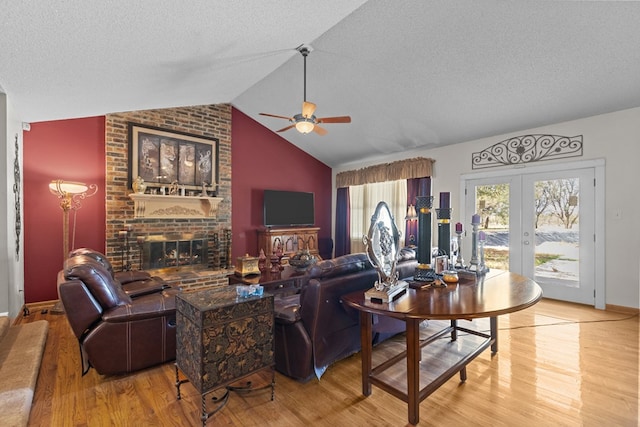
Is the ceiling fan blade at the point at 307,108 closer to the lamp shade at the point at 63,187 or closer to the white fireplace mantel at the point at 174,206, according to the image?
the white fireplace mantel at the point at 174,206

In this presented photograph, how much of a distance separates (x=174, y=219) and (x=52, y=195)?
157 centimetres

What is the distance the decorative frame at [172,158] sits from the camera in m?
4.72

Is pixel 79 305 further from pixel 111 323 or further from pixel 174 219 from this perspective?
pixel 174 219

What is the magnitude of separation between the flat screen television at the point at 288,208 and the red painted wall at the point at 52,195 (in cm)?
277

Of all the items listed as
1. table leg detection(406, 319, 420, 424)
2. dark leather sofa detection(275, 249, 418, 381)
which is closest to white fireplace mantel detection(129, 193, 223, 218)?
dark leather sofa detection(275, 249, 418, 381)

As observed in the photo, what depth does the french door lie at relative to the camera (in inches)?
156

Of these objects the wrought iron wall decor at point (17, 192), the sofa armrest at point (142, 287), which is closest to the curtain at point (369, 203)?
the sofa armrest at point (142, 287)

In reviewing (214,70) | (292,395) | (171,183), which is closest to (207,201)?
(171,183)

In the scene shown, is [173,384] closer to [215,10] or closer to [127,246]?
[215,10]

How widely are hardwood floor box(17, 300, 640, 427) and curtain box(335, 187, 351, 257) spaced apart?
4.42 metres

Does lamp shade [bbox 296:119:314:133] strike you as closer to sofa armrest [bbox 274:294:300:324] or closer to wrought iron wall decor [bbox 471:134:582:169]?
sofa armrest [bbox 274:294:300:324]

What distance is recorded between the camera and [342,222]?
7133mm

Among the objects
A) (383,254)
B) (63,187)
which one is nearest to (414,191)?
(383,254)

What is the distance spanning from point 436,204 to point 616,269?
2.50 m
